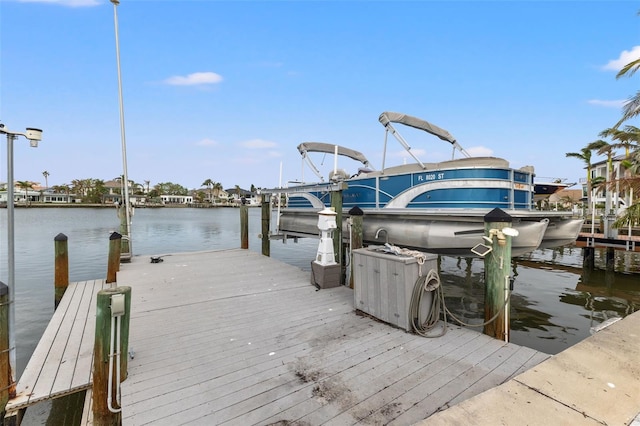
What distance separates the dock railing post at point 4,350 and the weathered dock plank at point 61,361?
10 centimetres

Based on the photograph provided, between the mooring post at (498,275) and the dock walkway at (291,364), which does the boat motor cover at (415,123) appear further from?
the dock walkway at (291,364)

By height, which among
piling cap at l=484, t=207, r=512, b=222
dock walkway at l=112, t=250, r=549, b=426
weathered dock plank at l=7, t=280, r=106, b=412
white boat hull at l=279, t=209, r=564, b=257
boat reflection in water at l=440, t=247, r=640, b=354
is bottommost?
boat reflection in water at l=440, t=247, r=640, b=354

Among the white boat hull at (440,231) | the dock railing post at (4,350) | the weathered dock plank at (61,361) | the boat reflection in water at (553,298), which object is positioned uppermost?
the white boat hull at (440,231)

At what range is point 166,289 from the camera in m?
6.68

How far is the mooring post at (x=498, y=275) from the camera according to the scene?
428 centimetres

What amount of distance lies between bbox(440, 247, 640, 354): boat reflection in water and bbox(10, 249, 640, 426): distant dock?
13.3 feet

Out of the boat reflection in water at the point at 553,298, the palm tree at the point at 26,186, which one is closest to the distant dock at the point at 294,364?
the boat reflection in water at the point at 553,298

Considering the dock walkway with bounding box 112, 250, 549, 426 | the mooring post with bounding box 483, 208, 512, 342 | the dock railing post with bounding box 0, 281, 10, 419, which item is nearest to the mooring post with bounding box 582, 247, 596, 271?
the mooring post with bounding box 483, 208, 512, 342

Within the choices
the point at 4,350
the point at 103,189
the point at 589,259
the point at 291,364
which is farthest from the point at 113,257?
the point at 103,189

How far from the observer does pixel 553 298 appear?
1020cm

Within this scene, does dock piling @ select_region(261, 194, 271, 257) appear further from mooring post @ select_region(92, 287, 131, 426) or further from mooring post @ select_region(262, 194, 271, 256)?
mooring post @ select_region(92, 287, 131, 426)

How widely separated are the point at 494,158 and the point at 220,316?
23.1 ft

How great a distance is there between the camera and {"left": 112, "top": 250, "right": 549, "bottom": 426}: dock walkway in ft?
8.95

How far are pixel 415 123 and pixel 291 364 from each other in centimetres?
824
